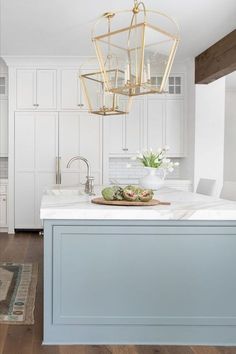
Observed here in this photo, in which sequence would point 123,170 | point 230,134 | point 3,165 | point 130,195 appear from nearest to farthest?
1. point 130,195
2. point 3,165
3. point 123,170
4. point 230,134

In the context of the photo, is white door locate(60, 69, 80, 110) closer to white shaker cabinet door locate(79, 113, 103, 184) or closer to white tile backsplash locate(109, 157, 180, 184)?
white shaker cabinet door locate(79, 113, 103, 184)

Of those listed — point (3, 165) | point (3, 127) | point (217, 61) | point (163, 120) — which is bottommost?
point (3, 165)

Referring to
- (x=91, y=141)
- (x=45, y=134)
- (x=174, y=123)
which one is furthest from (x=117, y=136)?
(x=45, y=134)

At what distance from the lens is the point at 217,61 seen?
4953 millimetres

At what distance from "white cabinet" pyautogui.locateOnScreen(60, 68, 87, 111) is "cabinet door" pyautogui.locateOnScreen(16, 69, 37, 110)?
1.40ft

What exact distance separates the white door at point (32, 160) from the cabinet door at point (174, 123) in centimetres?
173

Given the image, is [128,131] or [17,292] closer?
[17,292]

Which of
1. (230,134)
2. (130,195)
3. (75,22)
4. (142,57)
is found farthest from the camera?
(230,134)

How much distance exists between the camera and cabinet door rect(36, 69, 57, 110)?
19.0 ft

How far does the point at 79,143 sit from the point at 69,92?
776 mm

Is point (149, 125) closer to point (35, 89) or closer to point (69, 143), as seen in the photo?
point (69, 143)

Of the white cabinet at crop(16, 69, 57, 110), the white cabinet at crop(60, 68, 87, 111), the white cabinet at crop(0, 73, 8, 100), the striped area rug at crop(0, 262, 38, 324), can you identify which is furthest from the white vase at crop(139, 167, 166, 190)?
the white cabinet at crop(0, 73, 8, 100)

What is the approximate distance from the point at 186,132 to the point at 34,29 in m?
2.74

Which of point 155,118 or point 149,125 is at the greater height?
point 155,118
